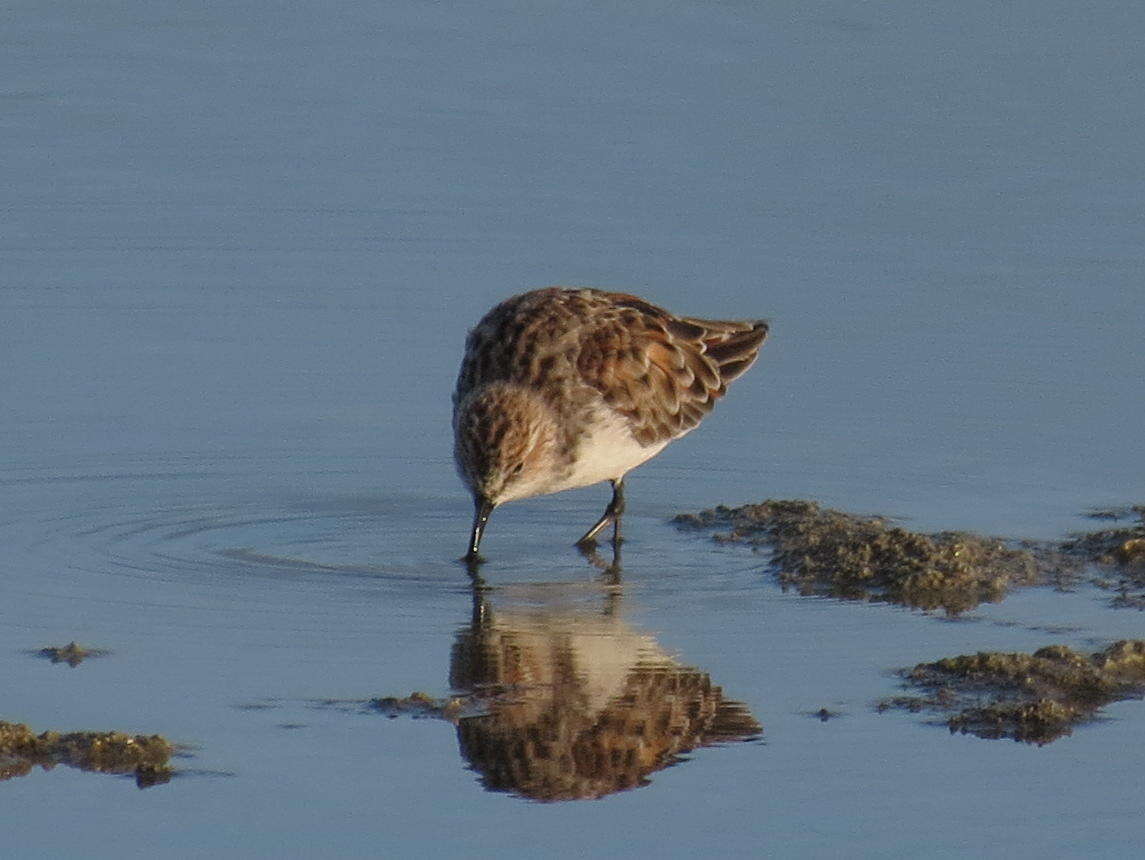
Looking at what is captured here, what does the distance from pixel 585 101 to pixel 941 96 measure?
2066 millimetres

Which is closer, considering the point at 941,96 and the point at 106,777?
the point at 106,777

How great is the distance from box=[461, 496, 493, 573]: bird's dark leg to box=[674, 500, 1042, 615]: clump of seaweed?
98cm

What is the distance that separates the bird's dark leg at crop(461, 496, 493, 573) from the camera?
32.6ft

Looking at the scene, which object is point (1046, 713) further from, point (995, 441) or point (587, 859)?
point (995, 441)

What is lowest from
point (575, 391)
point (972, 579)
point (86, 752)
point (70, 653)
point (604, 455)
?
point (86, 752)

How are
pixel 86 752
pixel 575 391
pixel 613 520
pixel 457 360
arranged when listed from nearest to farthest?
1. pixel 86 752
2. pixel 613 520
3. pixel 575 391
4. pixel 457 360

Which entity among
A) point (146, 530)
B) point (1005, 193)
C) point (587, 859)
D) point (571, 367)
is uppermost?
point (1005, 193)

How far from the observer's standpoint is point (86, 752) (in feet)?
24.6

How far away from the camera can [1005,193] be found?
541 inches

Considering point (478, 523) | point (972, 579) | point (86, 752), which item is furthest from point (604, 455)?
point (86, 752)

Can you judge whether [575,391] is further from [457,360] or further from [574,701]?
[574,701]

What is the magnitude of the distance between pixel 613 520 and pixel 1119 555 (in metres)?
2.09

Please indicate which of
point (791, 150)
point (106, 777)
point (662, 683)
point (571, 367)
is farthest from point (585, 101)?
point (106, 777)

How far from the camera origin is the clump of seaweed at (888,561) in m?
9.52
